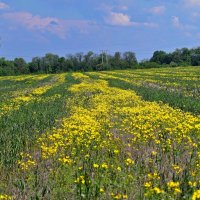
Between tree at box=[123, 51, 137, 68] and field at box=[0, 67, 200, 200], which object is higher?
tree at box=[123, 51, 137, 68]

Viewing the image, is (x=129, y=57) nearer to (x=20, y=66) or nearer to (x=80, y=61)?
(x=80, y=61)

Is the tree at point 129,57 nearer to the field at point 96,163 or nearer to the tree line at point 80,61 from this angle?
the tree line at point 80,61

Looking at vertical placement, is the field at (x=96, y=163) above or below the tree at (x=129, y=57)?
below

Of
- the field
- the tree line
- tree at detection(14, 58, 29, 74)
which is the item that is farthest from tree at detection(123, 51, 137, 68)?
the field

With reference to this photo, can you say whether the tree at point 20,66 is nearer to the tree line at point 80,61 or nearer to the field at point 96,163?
the tree line at point 80,61

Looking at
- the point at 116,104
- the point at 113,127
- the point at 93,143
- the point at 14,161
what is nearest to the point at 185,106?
the point at 116,104

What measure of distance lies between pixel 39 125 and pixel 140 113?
3545 mm

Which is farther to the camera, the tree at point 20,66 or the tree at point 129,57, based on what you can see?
the tree at point 129,57

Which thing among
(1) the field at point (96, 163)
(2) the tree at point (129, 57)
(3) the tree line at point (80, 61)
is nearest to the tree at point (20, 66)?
(3) the tree line at point (80, 61)

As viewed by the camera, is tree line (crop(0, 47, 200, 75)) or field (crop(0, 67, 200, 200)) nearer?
field (crop(0, 67, 200, 200))

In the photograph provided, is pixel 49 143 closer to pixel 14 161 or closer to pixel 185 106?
pixel 14 161

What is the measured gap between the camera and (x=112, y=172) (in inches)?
251

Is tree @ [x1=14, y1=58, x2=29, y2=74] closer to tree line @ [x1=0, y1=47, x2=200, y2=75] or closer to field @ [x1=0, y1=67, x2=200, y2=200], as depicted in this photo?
tree line @ [x1=0, y1=47, x2=200, y2=75]

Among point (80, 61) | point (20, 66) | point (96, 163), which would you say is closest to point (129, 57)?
point (80, 61)
